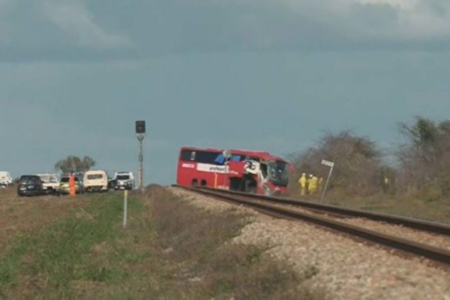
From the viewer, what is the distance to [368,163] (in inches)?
3327

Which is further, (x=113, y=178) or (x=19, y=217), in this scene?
(x=113, y=178)

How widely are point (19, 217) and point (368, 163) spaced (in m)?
48.4

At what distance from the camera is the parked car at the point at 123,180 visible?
92188mm

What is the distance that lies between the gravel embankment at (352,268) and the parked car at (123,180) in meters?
71.4

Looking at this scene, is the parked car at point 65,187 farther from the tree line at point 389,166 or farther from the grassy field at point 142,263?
the grassy field at point 142,263

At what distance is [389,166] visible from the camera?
251 ft

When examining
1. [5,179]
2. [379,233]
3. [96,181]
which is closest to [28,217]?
[379,233]

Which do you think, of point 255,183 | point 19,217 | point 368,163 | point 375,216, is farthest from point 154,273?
point 368,163

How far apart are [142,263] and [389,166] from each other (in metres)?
58.4

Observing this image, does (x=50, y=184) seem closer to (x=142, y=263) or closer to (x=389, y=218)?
(x=389, y=218)

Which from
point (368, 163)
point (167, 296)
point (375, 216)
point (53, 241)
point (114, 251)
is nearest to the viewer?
point (167, 296)

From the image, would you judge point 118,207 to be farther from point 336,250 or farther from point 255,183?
point 255,183

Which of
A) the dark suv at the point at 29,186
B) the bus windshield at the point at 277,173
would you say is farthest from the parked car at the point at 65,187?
the bus windshield at the point at 277,173

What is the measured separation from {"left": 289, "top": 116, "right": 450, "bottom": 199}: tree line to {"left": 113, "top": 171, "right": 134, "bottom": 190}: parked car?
1503 cm
